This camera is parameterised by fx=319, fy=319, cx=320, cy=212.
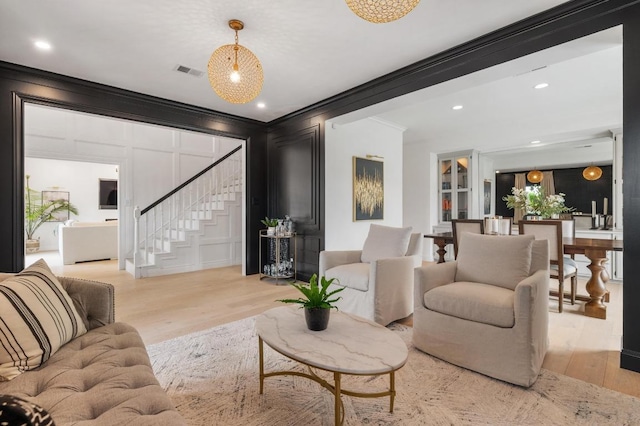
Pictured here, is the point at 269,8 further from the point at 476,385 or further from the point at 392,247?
the point at 476,385

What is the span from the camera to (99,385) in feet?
4.03

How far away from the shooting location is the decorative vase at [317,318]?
1784mm

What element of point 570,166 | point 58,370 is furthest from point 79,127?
point 570,166

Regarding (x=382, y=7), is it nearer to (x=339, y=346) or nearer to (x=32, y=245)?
(x=339, y=346)

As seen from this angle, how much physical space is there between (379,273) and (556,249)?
2.14m

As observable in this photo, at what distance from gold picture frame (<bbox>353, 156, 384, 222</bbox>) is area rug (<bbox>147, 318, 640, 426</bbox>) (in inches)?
125

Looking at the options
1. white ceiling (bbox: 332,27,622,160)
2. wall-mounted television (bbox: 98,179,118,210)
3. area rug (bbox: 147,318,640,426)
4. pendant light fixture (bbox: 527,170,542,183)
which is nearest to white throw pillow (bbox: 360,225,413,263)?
area rug (bbox: 147,318,640,426)

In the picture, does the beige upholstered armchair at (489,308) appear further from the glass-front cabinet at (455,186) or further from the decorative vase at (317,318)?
the glass-front cabinet at (455,186)

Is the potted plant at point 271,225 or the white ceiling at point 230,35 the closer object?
the white ceiling at point 230,35

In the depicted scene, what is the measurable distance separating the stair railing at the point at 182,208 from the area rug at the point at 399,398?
12.7ft

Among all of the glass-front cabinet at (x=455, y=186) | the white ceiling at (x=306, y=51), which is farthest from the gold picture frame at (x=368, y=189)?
the glass-front cabinet at (x=455, y=186)

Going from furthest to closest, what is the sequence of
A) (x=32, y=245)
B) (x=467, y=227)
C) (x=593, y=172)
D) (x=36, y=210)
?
(x=36, y=210)
(x=32, y=245)
(x=593, y=172)
(x=467, y=227)

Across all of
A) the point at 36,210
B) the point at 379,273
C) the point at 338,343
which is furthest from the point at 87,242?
the point at 338,343

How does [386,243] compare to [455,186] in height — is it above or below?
below
